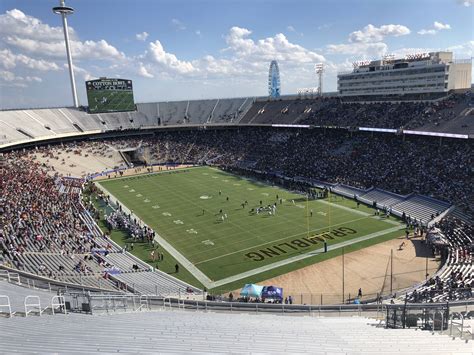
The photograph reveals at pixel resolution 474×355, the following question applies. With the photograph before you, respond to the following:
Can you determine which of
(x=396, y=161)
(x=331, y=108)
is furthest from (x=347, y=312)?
(x=331, y=108)

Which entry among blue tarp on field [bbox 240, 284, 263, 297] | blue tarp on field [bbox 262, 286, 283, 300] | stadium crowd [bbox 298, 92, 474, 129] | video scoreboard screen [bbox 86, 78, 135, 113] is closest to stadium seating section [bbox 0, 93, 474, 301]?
stadium crowd [bbox 298, 92, 474, 129]

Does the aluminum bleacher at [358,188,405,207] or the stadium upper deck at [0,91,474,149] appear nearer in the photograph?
the aluminum bleacher at [358,188,405,207]

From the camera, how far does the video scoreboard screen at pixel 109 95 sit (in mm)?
70625

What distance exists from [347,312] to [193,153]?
54.6 meters

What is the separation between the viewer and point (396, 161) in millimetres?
44531

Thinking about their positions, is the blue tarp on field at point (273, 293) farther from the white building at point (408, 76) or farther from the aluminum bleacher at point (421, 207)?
the white building at point (408, 76)

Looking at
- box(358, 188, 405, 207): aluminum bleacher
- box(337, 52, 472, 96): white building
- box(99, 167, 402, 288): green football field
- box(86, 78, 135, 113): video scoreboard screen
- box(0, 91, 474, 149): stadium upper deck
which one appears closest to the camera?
box(99, 167, 402, 288): green football field

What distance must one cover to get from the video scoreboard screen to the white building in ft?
133

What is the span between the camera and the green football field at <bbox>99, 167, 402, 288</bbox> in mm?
26734

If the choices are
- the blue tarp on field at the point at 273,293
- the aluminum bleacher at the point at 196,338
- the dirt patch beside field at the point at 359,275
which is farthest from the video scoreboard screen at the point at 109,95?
the aluminum bleacher at the point at 196,338

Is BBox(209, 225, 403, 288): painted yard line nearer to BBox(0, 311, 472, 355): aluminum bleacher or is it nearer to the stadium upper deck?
BBox(0, 311, 472, 355): aluminum bleacher

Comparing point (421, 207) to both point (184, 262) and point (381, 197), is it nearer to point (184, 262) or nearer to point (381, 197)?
point (381, 197)

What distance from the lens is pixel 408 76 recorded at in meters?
55.6

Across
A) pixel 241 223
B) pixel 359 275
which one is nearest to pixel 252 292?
pixel 359 275
